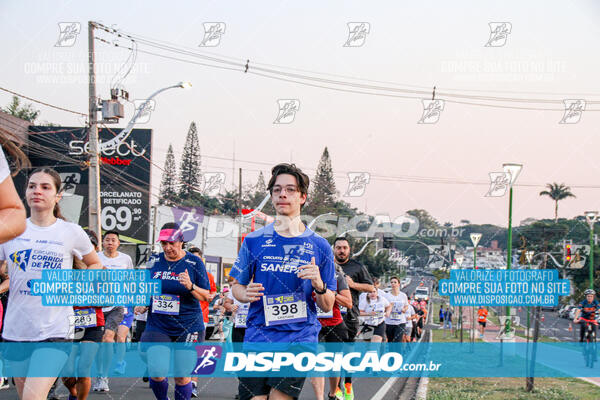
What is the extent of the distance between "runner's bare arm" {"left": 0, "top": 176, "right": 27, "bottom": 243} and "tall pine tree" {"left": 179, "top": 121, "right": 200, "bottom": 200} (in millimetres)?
50915

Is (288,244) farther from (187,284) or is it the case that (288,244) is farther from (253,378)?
(187,284)

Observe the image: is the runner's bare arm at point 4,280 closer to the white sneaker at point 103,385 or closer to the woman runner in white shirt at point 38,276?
the woman runner in white shirt at point 38,276

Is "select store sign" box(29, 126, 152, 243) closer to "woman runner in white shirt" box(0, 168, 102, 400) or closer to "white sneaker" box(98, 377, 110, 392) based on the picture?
"white sneaker" box(98, 377, 110, 392)

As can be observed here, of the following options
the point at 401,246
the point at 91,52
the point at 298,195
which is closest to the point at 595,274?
the point at 401,246

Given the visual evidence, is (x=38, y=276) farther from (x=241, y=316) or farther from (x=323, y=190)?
(x=323, y=190)

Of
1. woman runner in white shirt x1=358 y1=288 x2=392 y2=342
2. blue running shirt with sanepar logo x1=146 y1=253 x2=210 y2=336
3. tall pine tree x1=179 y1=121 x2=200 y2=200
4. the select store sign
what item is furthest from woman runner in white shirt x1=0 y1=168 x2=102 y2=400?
tall pine tree x1=179 y1=121 x2=200 y2=200

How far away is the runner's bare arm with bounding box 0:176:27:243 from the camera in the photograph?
2.20 m

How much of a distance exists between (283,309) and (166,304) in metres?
2.79

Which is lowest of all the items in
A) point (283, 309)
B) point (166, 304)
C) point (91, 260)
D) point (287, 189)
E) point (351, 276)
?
point (166, 304)

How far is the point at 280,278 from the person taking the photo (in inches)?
A: 197

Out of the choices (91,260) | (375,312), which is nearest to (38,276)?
(91,260)

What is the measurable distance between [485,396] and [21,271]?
6.59 m

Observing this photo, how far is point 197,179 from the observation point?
56.3 metres

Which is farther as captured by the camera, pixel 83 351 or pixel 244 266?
pixel 83 351
